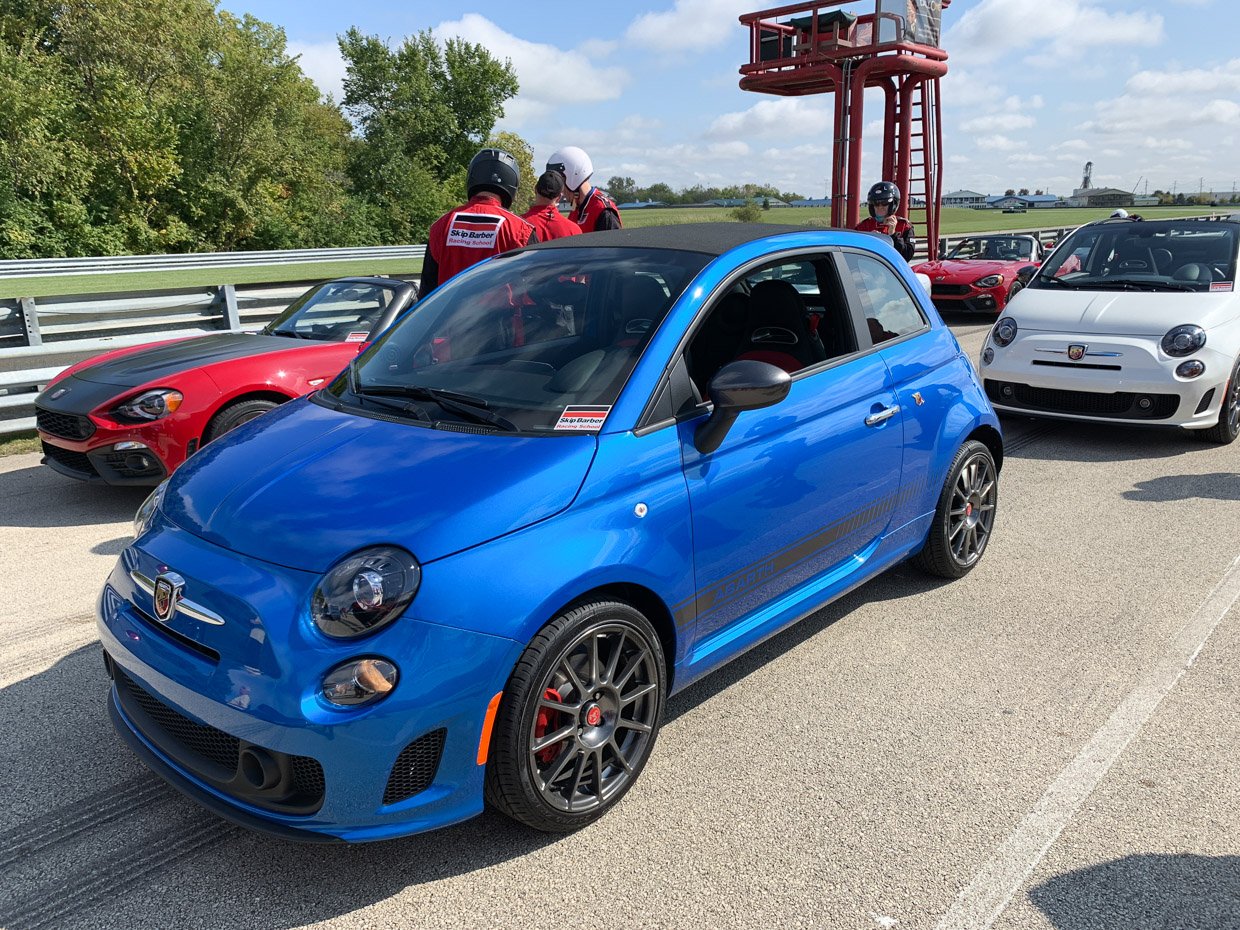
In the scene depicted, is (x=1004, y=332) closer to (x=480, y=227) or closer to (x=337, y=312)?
(x=480, y=227)

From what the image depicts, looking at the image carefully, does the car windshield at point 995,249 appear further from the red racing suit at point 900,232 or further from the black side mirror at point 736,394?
the black side mirror at point 736,394

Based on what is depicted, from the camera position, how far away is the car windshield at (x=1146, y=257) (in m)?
7.61

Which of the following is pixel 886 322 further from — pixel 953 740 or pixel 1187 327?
pixel 1187 327

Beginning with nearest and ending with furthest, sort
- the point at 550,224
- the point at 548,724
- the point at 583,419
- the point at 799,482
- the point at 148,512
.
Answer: the point at 548,724, the point at 583,419, the point at 148,512, the point at 799,482, the point at 550,224

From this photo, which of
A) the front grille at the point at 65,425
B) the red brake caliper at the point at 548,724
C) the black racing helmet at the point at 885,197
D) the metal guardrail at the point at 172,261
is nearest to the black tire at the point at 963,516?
the red brake caliper at the point at 548,724

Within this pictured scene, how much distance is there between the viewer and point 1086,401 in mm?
7242

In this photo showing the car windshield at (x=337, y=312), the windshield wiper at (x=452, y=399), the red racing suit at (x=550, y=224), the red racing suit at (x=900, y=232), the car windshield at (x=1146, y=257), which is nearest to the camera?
the windshield wiper at (x=452, y=399)

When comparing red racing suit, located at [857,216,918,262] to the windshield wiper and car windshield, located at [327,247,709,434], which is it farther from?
the windshield wiper

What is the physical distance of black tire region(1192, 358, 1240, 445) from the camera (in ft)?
23.1

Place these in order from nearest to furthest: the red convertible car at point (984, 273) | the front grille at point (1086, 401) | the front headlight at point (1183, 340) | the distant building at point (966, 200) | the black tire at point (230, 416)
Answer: the black tire at point (230, 416), the front headlight at point (1183, 340), the front grille at point (1086, 401), the red convertible car at point (984, 273), the distant building at point (966, 200)

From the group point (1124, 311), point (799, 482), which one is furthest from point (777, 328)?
point (1124, 311)

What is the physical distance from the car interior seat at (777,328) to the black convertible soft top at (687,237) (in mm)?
241

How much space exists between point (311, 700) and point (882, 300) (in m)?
2.97

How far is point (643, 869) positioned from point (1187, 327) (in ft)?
20.6
